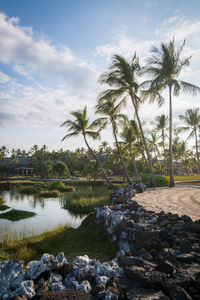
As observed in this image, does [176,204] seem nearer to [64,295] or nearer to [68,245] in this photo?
[68,245]

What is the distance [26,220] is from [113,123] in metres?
11.2

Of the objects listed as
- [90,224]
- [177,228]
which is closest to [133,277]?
[177,228]

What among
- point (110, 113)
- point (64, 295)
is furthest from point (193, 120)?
point (64, 295)

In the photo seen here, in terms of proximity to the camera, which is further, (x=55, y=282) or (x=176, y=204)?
(x=176, y=204)

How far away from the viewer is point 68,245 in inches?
226

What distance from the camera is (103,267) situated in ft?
9.48

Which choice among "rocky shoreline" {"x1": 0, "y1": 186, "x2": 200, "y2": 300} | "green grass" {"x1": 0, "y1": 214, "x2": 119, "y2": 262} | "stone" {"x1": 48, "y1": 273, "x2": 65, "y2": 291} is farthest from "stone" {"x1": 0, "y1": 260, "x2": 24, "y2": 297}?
"green grass" {"x1": 0, "y1": 214, "x2": 119, "y2": 262}

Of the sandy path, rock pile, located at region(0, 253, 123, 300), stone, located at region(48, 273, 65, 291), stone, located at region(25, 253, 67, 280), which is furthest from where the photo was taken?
the sandy path

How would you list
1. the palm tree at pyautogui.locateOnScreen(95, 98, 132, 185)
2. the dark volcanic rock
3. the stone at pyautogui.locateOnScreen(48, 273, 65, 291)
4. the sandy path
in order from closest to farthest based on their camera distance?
1. the dark volcanic rock
2. the stone at pyautogui.locateOnScreen(48, 273, 65, 291)
3. the sandy path
4. the palm tree at pyautogui.locateOnScreen(95, 98, 132, 185)

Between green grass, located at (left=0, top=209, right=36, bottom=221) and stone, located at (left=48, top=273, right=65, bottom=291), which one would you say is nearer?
stone, located at (left=48, top=273, right=65, bottom=291)

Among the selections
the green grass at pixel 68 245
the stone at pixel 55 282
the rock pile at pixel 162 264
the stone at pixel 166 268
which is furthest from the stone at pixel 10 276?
the green grass at pixel 68 245

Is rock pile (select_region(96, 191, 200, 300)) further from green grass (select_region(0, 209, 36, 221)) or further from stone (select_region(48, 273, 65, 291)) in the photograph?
green grass (select_region(0, 209, 36, 221))

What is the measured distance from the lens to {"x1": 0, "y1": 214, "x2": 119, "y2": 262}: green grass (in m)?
4.86

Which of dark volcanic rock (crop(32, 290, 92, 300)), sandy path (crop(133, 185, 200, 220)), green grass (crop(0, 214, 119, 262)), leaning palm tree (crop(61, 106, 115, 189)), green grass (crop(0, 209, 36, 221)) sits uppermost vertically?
leaning palm tree (crop(61, 106, 115, 189))
